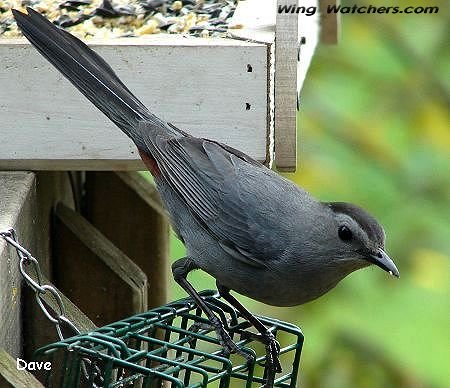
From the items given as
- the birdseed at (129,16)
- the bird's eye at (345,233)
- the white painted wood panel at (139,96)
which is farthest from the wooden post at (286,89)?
the bird's eye at (345,233)

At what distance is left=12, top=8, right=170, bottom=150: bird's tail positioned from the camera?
3.15m

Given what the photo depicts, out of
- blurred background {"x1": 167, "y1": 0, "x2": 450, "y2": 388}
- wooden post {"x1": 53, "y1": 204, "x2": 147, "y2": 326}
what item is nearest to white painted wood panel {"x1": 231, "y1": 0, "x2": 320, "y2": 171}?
wooden post {"x1": 53, "y1": 204, "x2": 147, "y2": 326}

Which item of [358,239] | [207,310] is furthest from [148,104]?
[358,239]

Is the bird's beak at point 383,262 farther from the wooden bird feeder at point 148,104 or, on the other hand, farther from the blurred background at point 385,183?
the blurred background at point 385,183

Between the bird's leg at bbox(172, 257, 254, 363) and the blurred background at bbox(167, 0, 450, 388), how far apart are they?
0.69m

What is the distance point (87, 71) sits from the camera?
3.16m

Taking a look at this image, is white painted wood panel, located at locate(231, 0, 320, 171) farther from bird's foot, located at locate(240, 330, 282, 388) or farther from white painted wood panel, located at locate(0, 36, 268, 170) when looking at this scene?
bird's foot, located at locate(240, 330, 282, 388)

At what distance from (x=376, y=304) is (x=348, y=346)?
262 mm

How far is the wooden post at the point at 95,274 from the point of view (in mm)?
3504

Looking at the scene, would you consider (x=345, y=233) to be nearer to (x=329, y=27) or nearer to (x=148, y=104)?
(x=148, y=104)

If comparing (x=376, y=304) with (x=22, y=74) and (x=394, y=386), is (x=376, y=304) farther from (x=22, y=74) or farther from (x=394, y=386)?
(x=22, y=74)

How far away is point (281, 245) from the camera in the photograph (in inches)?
128

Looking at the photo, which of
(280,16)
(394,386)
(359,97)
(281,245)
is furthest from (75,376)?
(359,97)

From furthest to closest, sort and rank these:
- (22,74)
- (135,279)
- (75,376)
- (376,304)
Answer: (376,304), (135,279), (22,74), (75,376)
